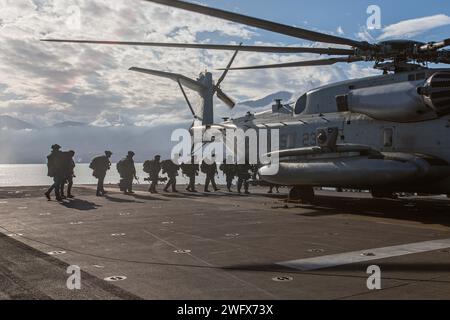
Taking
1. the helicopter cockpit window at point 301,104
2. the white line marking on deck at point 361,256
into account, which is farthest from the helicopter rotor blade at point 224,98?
the white line marking on deck at point 361,256

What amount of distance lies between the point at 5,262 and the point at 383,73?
412 inches

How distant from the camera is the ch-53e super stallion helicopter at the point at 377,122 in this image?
420 inches

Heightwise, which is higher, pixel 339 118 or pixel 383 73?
pixel 383 73

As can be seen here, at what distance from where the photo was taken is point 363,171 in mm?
11516

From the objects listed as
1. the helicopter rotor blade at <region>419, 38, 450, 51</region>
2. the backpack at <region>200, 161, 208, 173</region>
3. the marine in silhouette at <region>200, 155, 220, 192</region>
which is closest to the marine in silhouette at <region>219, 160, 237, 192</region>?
the marine in silhouette at <region>200, 155, 220, 192</region>

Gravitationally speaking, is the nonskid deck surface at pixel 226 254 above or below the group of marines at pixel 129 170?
below

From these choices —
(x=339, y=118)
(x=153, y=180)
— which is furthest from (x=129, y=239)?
(x=153, y=180)

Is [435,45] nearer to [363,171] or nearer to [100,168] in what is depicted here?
[363,171]

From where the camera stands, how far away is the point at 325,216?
11297 mm

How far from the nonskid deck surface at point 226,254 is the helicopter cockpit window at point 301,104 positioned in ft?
14.2

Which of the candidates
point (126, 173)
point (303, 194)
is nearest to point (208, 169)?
point (126, 173)

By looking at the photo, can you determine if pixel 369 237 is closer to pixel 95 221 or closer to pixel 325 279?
pixel 325 279

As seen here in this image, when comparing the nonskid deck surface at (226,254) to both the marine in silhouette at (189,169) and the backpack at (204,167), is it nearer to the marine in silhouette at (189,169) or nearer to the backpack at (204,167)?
the backpack at (204,167)

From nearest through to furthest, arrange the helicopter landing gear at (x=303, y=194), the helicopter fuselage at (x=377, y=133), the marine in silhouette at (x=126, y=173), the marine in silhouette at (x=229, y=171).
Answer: the helicopter fuselage at (x=377, y=133) → the helicopter landing gear at (x=303, y=194) → the marine in silhouette at (x=126, y=173) → the marine in silhouette at (x=229, y=171)
